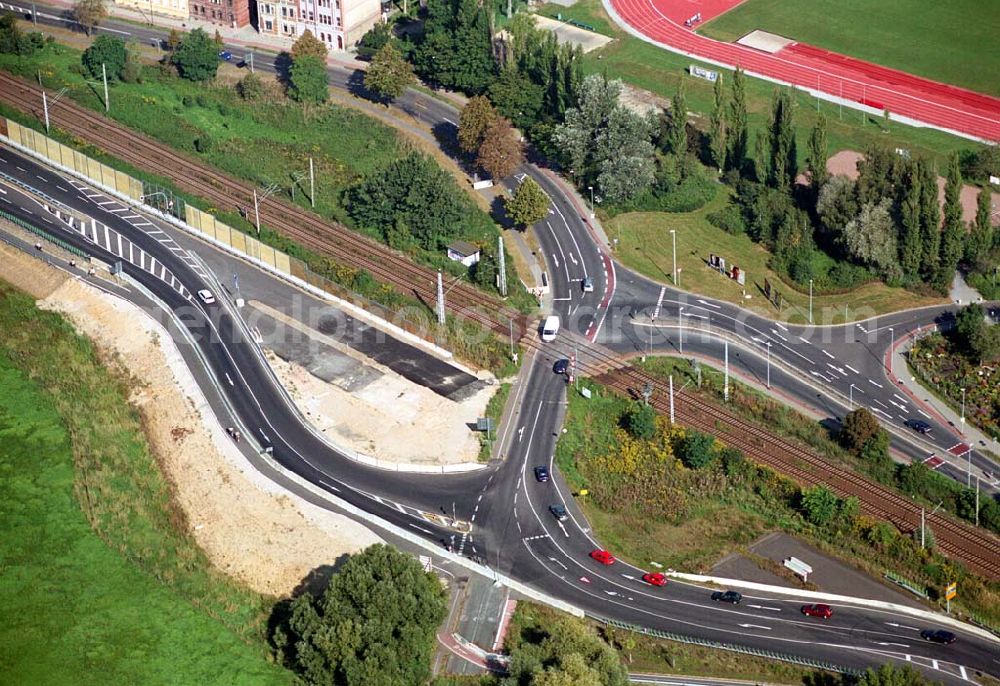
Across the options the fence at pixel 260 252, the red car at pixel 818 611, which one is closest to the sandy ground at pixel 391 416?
the fence at pixel 260 252

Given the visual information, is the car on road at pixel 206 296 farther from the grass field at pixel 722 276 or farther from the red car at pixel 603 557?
the red car at pixel 603 557

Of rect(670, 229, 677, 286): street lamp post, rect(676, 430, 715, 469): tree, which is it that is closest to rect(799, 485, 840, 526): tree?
rect(676, 430, 715, 469): tree

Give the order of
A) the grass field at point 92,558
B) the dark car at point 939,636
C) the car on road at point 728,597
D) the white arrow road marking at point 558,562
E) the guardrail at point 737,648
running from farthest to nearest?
the white arrow road marking at point 558,562
the car on road at point 728,597
the dark car at point 939,636
the grass field at point 92,558
the guardrail at point 737,648

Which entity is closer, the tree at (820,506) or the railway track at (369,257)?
the tree at (820,506)

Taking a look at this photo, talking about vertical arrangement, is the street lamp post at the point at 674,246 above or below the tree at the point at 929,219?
below

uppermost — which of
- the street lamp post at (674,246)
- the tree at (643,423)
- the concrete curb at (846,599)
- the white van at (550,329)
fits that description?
the street lamp post at (674,246)

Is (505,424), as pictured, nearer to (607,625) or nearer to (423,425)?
(423,425)
